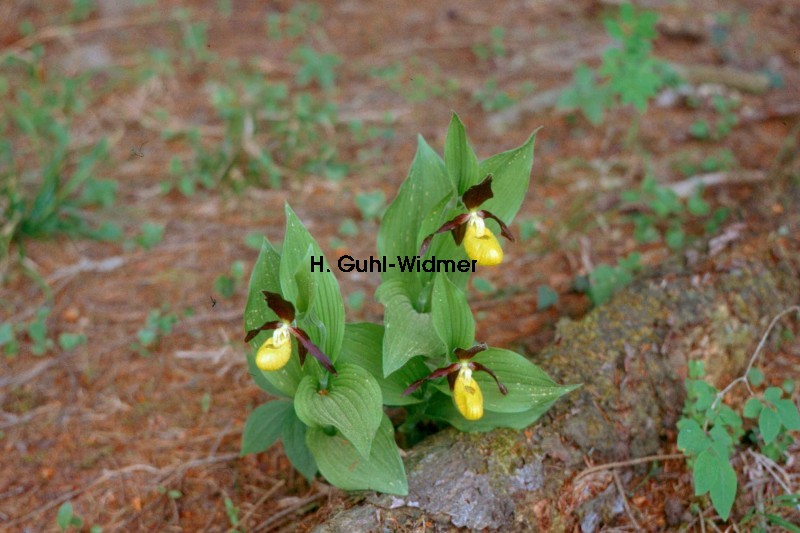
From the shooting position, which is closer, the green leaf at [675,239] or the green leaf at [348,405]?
the green leaf at [348,405]

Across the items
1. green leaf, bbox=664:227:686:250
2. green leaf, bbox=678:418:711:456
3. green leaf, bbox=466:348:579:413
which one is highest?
green leaf, bbox=466:348:579:413

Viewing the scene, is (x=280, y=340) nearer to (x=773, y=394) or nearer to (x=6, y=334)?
(x=773, y=394)

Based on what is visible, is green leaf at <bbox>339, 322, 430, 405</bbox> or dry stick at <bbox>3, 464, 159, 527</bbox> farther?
dry stick at <bbox>3, 464, 159, 527</bbox>

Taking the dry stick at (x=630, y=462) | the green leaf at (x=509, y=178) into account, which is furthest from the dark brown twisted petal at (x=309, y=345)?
the dry stick at (x=630, y=462)

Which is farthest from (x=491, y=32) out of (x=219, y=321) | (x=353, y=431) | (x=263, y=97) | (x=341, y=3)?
(x=353, y=431)

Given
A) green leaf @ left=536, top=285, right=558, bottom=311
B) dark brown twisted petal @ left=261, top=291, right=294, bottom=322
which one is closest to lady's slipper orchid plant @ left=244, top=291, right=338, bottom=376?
dark brown twisted petal @ left=261, top=291, right=294, bottom=322

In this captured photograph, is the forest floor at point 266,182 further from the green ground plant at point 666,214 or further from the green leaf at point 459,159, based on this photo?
the green leaf at point 459,159

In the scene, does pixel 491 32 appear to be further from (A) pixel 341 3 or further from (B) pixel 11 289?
(B) pixel 11 289

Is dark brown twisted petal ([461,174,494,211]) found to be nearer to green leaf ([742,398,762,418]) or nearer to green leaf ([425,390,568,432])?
green leaf ([425,390,568,432])
